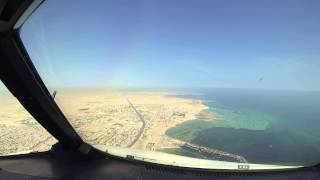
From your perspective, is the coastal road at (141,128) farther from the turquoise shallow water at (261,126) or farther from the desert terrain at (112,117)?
the turquoise shallow water at (261,126)

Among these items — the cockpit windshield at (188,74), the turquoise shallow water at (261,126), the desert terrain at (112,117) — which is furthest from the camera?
the desert terrain at (112,117)

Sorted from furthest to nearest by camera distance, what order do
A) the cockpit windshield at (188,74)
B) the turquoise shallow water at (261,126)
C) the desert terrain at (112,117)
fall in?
the desert terrain at (112,117) → the turquoise shallow water at (261,126) → the cockpit windshield at (188,74)

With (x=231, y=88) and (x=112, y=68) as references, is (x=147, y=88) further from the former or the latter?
(x=231, y=88)

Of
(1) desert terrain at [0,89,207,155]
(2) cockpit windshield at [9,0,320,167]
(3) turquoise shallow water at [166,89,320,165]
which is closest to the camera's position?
(2) cockpit windshield at [9,0,320,167]

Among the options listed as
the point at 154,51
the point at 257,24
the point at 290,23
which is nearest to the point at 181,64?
the point at 154,51

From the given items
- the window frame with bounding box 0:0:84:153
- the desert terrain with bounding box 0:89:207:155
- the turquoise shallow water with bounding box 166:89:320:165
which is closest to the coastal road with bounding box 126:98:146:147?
the desert terrain with bounding box 0:89:207:155

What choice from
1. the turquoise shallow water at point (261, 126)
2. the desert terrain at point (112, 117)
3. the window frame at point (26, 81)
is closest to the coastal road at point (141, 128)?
the desert terrain at point (112, 117)

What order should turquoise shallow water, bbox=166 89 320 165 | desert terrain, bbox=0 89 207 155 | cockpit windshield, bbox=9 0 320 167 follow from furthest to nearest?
desert terrain, bbox=0 89 207 155 < turquoise shallow water, bbox=166 89 320 165 < cockpit windshield, bbox=9 0 320 167

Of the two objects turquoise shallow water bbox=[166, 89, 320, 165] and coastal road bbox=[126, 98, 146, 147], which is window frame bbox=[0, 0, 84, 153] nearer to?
coastal road bbox=[126, 98, 146, 147]

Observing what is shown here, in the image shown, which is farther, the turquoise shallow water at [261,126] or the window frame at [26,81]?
the turquoise shallow water at [261,126]

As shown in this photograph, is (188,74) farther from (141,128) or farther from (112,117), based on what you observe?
(112,117)
